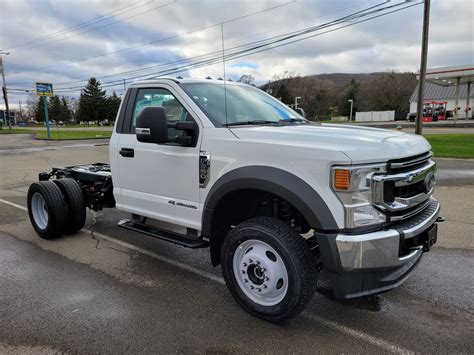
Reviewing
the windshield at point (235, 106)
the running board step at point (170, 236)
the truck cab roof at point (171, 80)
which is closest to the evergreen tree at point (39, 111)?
the truck cab roof at point (171, 80)

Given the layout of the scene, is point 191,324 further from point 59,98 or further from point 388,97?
point 59,98

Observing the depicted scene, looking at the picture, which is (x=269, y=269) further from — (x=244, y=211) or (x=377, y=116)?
(x=377, y=116)

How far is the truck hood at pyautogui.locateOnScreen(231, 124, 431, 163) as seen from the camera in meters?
2.82

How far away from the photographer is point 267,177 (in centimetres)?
308

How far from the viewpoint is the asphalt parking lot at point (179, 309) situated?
300 centimetres

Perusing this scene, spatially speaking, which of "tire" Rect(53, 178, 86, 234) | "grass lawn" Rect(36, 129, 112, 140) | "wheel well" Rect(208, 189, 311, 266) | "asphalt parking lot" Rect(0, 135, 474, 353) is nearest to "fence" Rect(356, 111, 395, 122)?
"grass lawn" Rect(36, 129, 112, 140)

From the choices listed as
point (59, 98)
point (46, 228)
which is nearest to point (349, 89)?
point (59, 98)

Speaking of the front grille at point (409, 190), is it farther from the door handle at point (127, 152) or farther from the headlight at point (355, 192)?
the door handle at point (127, 152)

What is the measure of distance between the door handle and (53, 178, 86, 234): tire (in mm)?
1381

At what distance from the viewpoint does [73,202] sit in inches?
211

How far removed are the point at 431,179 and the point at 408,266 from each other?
32.1 inches

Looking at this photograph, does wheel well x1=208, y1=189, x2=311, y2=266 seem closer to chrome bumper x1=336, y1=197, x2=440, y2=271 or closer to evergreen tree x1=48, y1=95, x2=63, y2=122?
chrome bumper x1=336, y1=197, x2=440, y2=271

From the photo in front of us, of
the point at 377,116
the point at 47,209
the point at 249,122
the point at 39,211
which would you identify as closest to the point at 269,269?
the point at 249,122

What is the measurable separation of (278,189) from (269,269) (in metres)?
0.69
